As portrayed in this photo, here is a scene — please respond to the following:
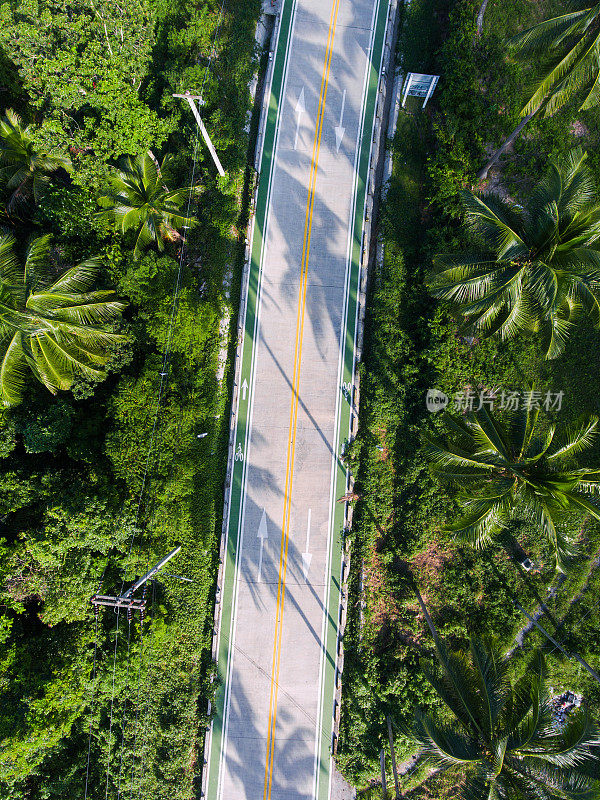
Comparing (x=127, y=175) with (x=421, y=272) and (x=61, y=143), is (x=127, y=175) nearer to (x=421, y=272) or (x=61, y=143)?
(x=61, y=143)

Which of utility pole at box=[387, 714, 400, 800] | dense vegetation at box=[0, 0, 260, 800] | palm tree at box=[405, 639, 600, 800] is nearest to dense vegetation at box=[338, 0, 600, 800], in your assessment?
utility pole at box=[387, 714, 400, 800]

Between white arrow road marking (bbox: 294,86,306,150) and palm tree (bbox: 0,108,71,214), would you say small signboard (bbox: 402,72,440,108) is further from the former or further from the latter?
palm tree (bbox: 0,108,71,214)

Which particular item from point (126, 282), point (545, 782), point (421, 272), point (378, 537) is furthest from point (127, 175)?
point (545, 782)

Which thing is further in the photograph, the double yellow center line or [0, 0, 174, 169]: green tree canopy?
the double yellow center line

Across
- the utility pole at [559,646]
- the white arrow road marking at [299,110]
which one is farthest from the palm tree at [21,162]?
the utility pole at [559,646]

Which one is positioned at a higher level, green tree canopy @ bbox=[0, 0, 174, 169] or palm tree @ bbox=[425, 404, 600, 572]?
green tree canopy @ bbox=[0, 0, 174, 169]
